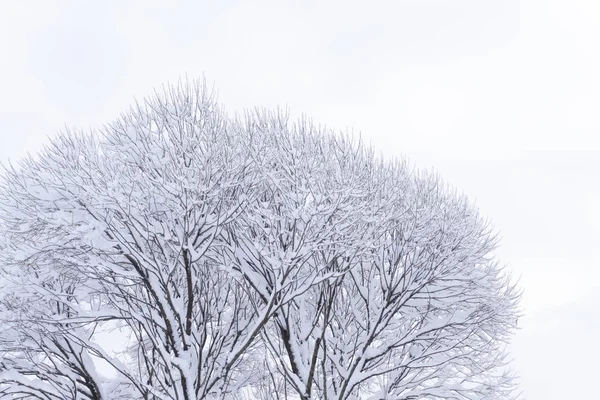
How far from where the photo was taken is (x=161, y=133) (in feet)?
42.4

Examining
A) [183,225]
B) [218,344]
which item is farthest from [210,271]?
[183,225]

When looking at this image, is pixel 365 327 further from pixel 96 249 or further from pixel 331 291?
pixel 96 249

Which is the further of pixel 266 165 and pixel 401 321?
pixel 401 321

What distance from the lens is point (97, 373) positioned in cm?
1535

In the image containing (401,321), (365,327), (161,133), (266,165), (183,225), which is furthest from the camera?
(401,321)

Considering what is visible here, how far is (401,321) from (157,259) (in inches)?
286

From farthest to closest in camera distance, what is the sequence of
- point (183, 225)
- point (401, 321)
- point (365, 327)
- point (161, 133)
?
point (401, 321)
point (365, 327)
point (161, 133)
point (183, 225)

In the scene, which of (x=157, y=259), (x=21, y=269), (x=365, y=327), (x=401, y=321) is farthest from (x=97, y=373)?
(x=401, y=321)

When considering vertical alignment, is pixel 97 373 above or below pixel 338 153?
below

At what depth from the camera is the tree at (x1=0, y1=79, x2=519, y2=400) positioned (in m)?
12.1

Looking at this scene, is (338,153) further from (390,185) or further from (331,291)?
(331,291)

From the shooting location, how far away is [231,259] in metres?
13.3

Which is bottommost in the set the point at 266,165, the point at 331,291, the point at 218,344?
the point at 218,344

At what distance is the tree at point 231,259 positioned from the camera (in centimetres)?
1205
